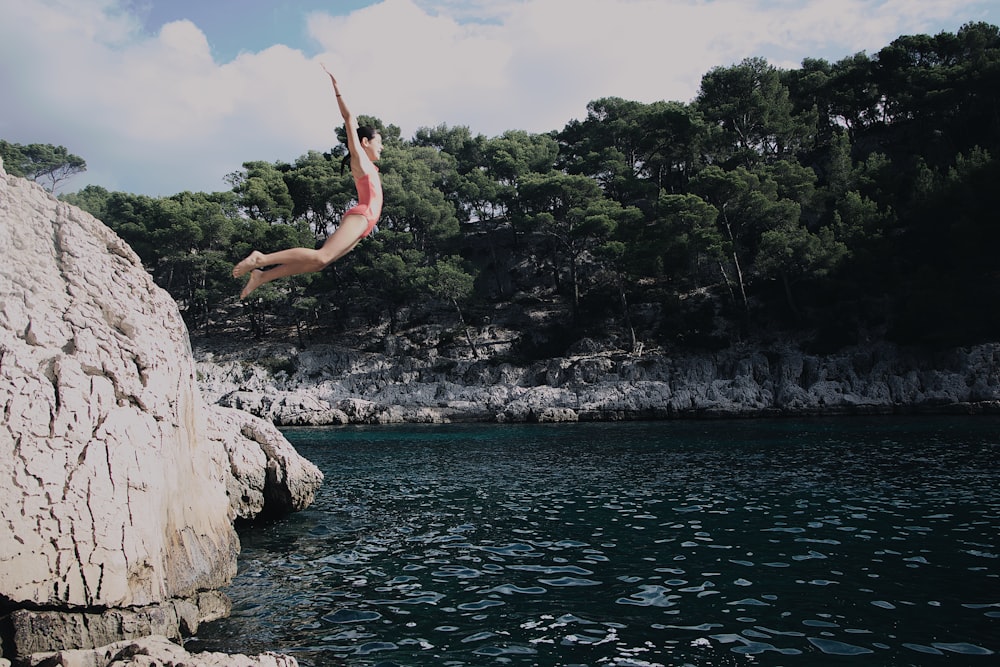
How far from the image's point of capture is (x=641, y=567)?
9633 millimetres

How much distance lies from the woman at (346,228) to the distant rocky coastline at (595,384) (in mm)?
31982

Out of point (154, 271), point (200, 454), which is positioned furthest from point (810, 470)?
point (154, 271)

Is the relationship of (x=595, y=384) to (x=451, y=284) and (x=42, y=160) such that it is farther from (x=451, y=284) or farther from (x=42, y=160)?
(x=42, y=160)

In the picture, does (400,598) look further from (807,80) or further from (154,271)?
(807,80)

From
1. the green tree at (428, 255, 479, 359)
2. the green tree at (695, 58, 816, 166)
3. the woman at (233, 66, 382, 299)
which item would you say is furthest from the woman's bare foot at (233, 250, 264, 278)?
the green tree at (695, 58, 816, 166)

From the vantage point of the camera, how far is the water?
6.96 m

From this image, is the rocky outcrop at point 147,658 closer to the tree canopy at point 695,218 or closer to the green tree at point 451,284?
the tree canopy at point 695,218

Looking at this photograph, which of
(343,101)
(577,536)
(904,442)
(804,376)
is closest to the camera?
(343,101)

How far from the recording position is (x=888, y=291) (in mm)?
37844

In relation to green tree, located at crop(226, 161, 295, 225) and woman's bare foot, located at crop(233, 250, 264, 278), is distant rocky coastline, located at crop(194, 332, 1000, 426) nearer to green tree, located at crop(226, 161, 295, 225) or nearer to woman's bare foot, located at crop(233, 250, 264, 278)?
green tree, located at crop(226, 161, 295, 225)

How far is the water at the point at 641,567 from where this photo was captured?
22.8 feet

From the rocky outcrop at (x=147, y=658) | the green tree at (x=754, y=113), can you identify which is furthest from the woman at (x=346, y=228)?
the green tree at (x=754, y=113)

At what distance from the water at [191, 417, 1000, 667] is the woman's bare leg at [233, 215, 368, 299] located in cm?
393

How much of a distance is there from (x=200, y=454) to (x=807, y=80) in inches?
2359
